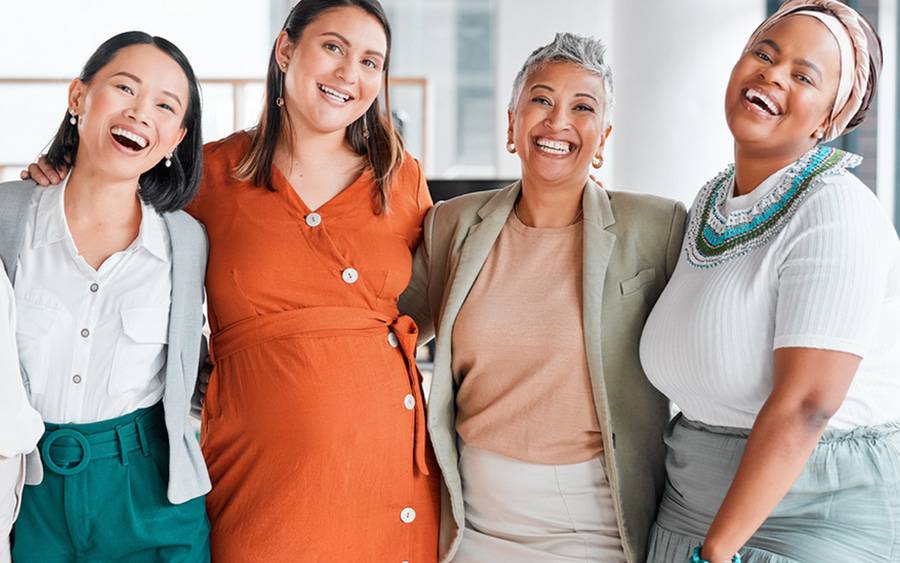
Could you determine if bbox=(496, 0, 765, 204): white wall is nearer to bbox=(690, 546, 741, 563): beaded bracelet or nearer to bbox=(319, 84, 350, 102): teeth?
bbox=(319, 84, 350, 102): teeth

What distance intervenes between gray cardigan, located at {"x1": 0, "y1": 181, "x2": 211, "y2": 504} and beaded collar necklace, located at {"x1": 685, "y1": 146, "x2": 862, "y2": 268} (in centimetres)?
91

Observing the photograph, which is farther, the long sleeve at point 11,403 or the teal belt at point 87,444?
the teal belt at point 87,444

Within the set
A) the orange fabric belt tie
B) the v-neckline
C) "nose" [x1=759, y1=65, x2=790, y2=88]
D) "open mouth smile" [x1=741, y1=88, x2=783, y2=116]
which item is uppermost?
"nose" [x1=759, y1=65, x2=790, y2=88]

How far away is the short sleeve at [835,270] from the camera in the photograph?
139 centimetres

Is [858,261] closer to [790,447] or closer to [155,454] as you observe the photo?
[790,447]

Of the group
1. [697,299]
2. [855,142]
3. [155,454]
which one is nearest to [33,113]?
[855,142]

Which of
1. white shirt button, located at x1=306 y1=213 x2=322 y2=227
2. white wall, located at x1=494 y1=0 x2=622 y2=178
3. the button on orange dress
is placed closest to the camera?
the button on orange dress

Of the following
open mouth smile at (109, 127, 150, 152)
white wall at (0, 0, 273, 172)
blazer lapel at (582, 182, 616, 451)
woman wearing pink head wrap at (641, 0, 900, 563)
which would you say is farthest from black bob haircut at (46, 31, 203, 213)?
white wall at (0, 0, 273, 172)

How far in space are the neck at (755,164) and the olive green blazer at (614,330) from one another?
249 mm

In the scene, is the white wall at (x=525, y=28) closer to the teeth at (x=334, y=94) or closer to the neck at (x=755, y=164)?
the teeth at (x=334, y=94)

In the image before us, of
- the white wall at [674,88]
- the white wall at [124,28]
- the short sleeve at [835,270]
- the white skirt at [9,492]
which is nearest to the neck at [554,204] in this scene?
the short sleeve at [835,270]

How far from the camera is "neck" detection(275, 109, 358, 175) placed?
6.75 ft

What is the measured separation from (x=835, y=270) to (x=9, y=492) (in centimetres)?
129

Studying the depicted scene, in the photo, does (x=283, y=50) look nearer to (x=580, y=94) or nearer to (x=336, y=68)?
(x=336, y=68)
